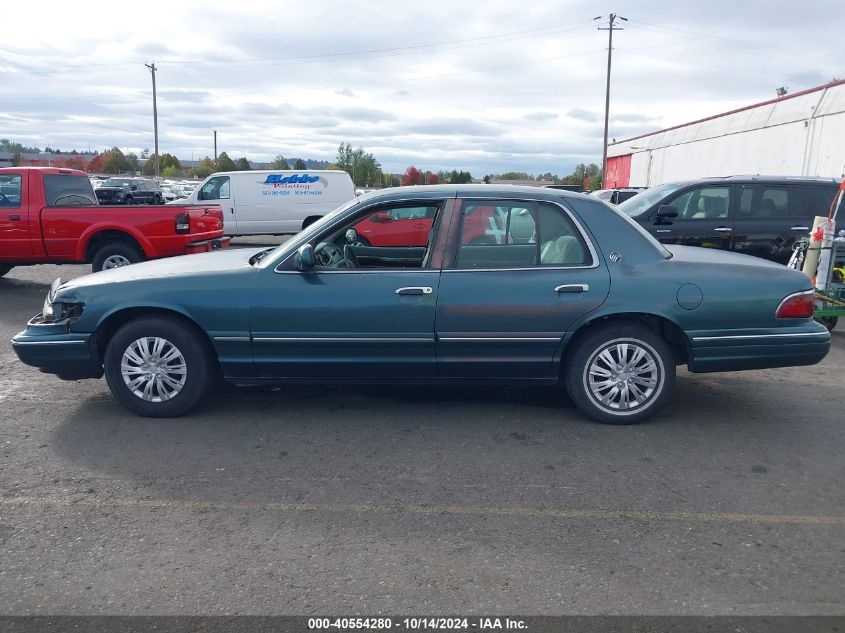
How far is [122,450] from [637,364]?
339 cm

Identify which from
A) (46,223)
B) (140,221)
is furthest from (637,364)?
(46,223)

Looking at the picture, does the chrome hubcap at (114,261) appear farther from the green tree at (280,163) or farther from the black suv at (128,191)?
the green tree at (280,163)

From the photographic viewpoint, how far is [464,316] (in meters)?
4.86

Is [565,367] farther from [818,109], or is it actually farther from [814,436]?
[818,109]

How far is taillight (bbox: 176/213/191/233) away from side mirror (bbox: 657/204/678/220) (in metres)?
6.57

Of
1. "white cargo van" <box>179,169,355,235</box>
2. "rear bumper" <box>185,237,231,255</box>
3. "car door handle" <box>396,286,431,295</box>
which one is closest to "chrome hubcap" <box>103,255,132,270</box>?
"rear bumper" <box>185,237,231,255</box>

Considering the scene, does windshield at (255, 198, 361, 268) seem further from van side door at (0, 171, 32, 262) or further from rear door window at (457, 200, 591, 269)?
van side door at (0, 171, 32, 262)

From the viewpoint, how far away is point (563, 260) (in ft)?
16.3

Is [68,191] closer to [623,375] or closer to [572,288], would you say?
[572,288]

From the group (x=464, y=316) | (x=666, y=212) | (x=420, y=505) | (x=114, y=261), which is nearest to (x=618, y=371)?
(x=464, y=316)

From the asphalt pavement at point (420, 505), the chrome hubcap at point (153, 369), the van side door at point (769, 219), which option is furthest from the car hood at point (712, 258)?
the van side door at point (769, 219)

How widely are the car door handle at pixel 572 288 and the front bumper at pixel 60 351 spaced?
Answer: 323 cm

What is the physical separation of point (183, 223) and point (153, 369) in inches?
235

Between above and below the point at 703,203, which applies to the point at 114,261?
below
